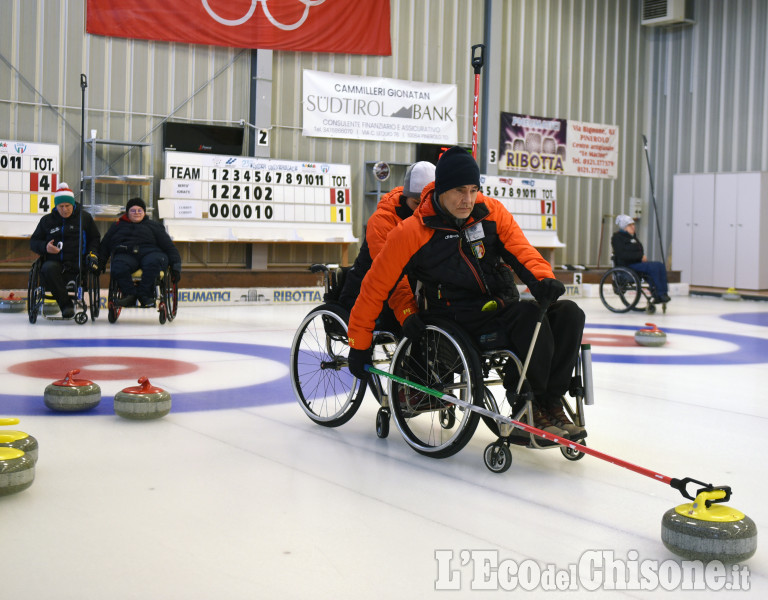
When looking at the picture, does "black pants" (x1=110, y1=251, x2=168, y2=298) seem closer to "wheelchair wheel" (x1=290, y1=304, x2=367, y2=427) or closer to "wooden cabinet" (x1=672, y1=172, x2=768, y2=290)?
"wheelchair wheel" (x1=290, y1=304, x2=367, y2=427)

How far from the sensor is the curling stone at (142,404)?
357 centimetres

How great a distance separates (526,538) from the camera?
2.25 meters

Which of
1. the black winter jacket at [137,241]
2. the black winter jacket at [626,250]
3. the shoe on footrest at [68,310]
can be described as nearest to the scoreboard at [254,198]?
the black winter jacket at [137,241]

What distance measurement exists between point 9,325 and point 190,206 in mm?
3642

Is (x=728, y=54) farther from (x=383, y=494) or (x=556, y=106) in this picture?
(x=383, y=494)

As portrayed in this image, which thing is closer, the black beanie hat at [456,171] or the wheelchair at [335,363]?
the black beanie hat at [456,171]

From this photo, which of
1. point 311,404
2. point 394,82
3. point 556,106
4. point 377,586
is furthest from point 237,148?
point 377,586

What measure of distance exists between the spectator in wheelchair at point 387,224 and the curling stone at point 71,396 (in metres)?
1.16

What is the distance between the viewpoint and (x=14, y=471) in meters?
2.48

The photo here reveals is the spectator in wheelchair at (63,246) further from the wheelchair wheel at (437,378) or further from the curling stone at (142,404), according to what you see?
the wheelchair wheel at (437,378)

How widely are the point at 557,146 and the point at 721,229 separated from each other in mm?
2796

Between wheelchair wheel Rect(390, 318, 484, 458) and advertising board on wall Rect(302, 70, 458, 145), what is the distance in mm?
8770

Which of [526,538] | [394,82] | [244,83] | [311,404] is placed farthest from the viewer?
[394,82]

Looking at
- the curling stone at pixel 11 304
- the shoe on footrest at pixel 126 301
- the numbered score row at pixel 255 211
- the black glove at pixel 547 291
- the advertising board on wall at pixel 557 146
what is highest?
the advertising board on wall at pixel 557 146
